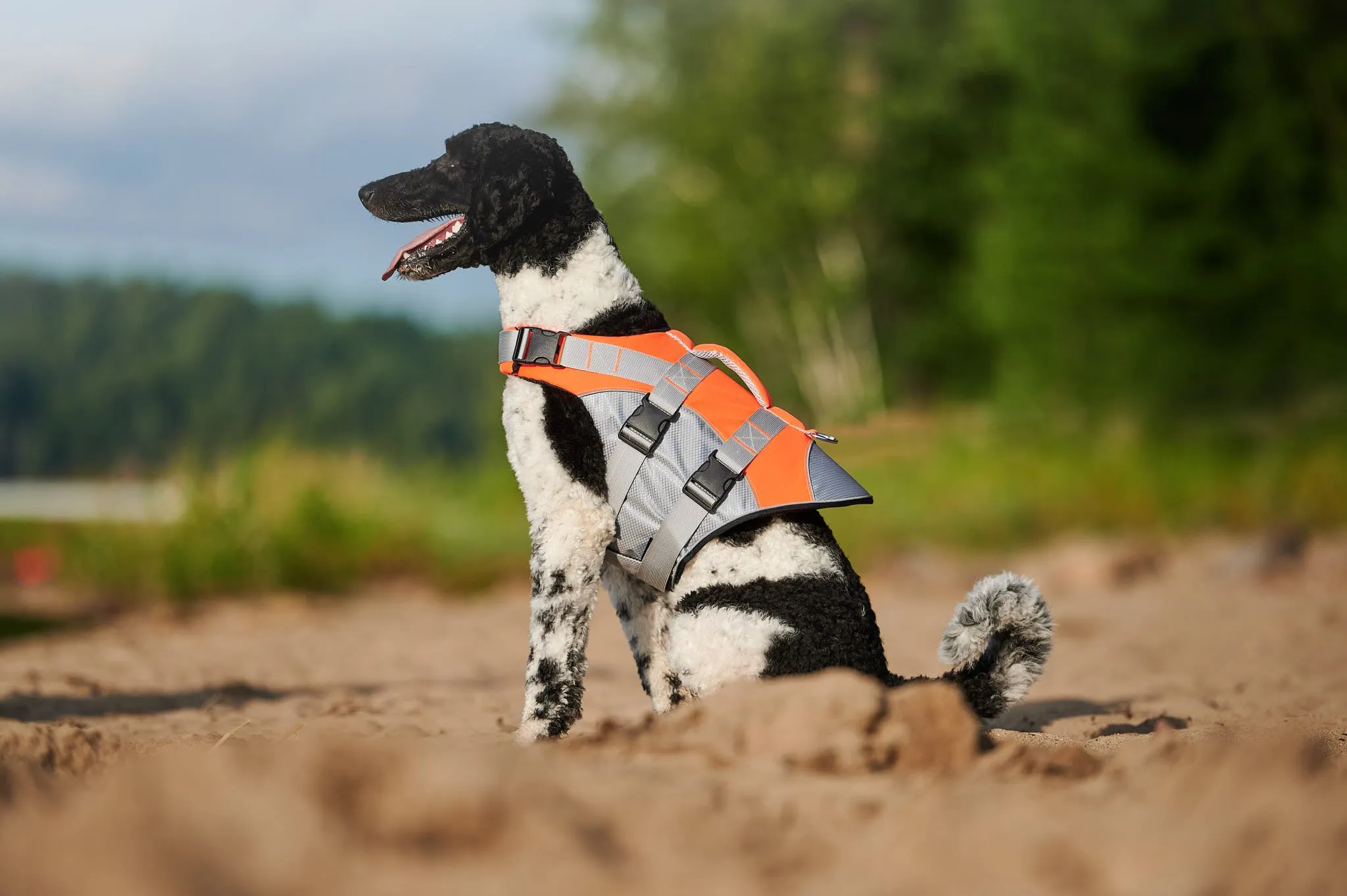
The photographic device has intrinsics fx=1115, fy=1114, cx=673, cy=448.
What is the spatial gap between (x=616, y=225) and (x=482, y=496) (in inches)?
457

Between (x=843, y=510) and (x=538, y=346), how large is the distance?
11092 mm

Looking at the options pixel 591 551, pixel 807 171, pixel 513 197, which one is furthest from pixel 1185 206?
pixel 591 551

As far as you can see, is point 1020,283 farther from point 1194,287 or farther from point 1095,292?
point 1194,287

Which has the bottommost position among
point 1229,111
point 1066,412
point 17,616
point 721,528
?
point 17,616

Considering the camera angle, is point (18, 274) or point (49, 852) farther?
point (18, 274)

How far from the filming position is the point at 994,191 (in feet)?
63.4

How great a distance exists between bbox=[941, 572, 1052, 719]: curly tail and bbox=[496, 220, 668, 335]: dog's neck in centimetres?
144

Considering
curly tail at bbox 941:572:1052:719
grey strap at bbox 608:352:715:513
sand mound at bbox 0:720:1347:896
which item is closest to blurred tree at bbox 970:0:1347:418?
curly tail at bbox 941:572:1052:719

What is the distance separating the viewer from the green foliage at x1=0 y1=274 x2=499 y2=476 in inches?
2323

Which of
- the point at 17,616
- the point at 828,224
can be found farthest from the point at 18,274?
the point at 17,616

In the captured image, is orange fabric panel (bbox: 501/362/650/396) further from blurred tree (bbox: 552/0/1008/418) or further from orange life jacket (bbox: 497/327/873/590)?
blurred tree (bbox: 552/0/1008/418)

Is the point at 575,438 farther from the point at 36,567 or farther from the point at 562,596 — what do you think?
the point at 36,567

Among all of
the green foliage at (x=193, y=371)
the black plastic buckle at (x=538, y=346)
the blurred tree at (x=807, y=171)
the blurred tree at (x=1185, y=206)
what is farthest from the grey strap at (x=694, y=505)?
the green foliage at (x=193, y=371)

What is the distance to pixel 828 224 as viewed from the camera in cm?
2614
